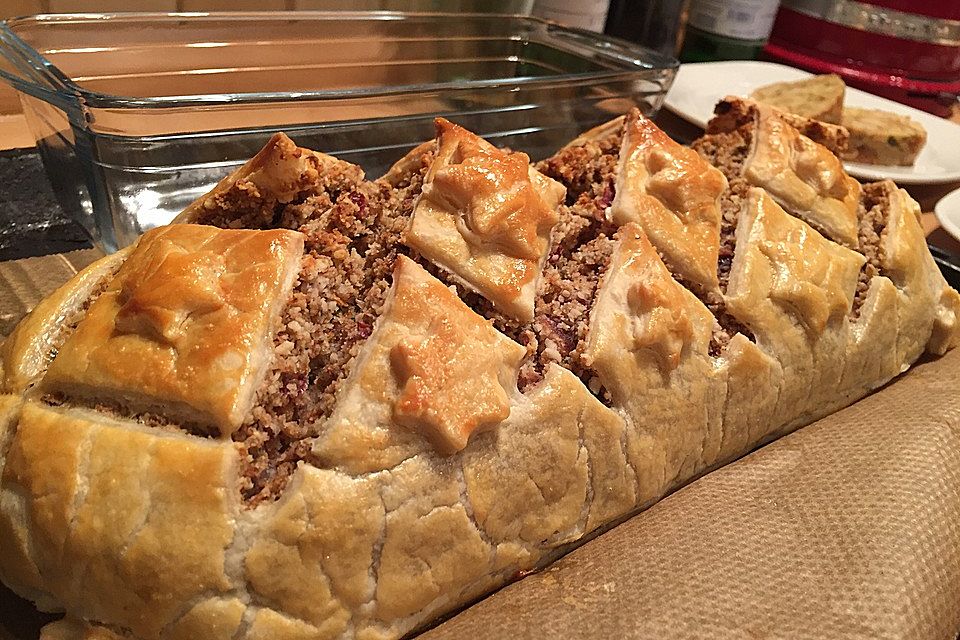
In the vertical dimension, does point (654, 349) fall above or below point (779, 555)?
above

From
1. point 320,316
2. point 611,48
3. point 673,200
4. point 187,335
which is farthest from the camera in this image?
point 611,48

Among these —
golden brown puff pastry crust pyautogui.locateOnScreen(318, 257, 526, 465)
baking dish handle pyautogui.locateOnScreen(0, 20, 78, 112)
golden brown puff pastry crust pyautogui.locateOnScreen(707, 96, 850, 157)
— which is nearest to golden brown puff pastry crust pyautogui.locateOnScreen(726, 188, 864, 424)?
golden brown puff pastry crust pyautogui.locateOnScreen(707, 96, 850, 157)

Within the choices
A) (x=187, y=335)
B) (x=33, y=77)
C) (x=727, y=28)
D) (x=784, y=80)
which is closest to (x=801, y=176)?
(x=187, y=335)

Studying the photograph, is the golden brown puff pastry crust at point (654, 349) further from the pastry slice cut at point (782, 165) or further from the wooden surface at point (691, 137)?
the wooden surface at point (691, 137)

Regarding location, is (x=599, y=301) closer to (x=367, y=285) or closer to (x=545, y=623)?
(x=367, y=285)

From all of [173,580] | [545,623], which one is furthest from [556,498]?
[173,580]

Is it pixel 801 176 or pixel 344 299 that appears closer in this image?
pixel 344 299

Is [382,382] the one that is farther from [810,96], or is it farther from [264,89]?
[810,96]

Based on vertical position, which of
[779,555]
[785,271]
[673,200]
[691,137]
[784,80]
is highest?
[673,200]
